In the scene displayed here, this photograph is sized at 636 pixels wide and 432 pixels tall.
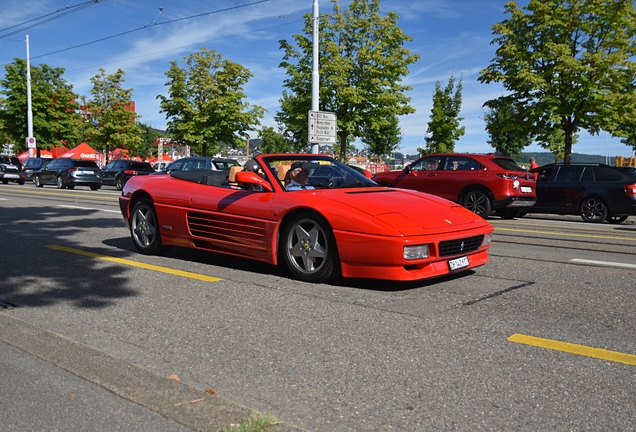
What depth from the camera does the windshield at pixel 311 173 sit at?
6.46 meters

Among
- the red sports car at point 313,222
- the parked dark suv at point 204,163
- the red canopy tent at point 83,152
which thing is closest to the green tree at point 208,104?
the parked dark suv at point 204,163

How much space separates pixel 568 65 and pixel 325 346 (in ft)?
74.3

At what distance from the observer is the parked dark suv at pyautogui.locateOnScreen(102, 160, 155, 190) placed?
104 feet

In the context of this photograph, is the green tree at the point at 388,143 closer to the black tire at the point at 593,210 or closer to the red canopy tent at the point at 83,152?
the red canopy tent at the point at 83,152

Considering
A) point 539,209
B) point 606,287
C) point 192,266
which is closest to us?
point 606,287

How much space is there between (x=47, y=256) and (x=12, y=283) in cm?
160

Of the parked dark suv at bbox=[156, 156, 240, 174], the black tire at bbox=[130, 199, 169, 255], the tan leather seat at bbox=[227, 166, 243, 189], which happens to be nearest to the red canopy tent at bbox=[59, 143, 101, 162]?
the parked dark suv at bbox=[156, 156, 240, 174]

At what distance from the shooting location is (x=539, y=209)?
53.0ft

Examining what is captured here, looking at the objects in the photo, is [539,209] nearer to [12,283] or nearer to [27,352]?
[12,283]

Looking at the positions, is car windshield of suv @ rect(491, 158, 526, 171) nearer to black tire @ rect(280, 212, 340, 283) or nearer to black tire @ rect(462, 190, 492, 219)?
black tire @ rect(462, 190, 492, 219)

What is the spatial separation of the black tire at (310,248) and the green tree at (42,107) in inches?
1926

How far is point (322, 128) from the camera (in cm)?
2147

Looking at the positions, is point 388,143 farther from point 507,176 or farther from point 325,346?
point 325,346

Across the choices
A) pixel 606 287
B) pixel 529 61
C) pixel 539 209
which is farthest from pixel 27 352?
pixel 529 61
